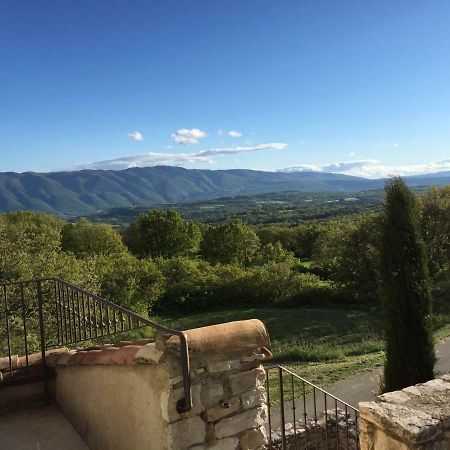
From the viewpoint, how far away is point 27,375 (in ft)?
16.1

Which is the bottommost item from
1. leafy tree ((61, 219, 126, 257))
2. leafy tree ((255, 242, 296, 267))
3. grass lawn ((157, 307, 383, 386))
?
grass lawn ((157, 307, 383, 386))

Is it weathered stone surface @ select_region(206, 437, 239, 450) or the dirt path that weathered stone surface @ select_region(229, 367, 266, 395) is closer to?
weathered stone surface @ select_region(206, 437, 239, 450)

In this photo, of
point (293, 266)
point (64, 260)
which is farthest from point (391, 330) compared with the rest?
point (293, 266)

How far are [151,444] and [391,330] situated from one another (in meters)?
8.73

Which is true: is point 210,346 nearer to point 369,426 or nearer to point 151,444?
point 151,444

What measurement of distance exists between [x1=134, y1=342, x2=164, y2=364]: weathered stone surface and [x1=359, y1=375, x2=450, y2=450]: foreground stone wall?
1664mm

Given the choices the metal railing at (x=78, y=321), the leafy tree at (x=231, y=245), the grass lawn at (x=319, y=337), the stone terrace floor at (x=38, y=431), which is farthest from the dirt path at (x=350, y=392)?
the leafy tree at (x=231, y=245)

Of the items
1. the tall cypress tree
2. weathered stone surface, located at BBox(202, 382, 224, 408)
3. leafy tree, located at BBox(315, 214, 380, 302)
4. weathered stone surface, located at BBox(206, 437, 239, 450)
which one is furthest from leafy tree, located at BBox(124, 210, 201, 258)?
weathered stone surface, located at BBox(202, 382, 224, 408)

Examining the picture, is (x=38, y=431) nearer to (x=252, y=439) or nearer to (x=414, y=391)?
(x=252, y=439)

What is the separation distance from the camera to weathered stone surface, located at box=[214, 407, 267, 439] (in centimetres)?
349

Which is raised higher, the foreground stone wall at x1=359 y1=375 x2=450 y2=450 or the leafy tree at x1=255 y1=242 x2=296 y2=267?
the foreground stone wall at x1=359 y1=375 x2=450 y2=450

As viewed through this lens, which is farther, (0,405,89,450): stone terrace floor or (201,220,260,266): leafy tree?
(201,220,260,266): leafy tree

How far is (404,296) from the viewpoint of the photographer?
1079 cm

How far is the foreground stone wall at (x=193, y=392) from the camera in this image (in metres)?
3.27
